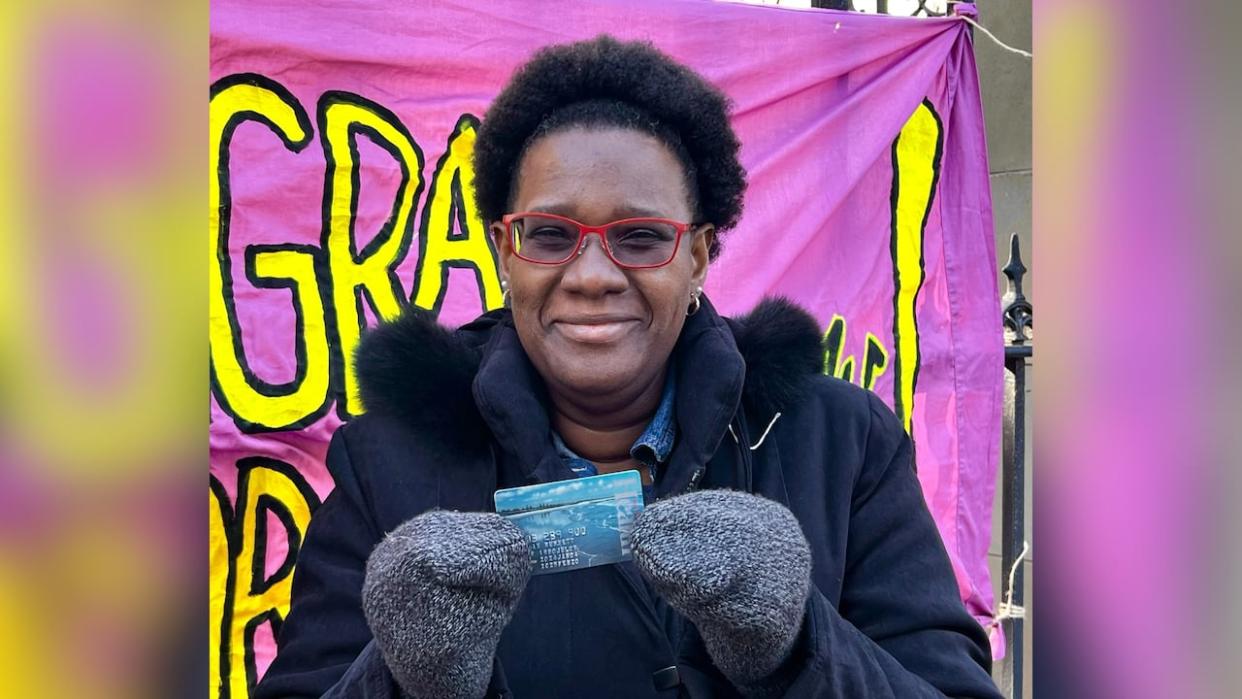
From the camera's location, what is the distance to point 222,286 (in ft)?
9.55

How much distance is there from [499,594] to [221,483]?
1.78 m

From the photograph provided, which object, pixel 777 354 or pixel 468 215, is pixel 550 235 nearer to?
pixel 777 354

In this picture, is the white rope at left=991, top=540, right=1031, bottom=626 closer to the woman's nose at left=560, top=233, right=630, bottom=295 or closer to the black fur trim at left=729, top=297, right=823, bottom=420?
the black fur trim at left=729, top=297, right=823, bottom=420

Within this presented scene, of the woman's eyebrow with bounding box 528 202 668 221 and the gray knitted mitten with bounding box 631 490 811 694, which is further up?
the woman's eyebrow with bounding box 528 202 668 221

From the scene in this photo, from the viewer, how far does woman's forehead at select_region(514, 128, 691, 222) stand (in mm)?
1784

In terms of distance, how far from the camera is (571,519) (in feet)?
4.90

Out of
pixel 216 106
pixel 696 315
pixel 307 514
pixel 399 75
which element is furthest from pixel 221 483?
pixel 696 315

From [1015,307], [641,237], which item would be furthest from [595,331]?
[1015,307]

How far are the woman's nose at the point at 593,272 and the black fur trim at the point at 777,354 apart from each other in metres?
0.32

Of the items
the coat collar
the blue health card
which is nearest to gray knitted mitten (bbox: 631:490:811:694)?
the blue health card

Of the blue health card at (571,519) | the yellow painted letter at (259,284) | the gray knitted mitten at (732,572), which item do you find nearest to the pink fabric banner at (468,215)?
the yellow painted letter at (259,284)

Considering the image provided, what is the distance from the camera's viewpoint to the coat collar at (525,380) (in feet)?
5.77

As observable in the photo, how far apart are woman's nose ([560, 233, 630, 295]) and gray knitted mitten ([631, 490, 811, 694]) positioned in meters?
0.45
